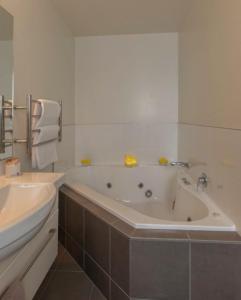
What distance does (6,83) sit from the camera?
1.57m

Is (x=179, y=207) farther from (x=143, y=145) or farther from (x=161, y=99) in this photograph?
(x=161, y=99)

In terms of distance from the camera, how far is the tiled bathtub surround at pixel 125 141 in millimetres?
3156

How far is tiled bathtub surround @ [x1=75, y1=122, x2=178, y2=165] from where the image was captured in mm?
3156

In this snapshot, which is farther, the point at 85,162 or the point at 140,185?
the point at 85,162

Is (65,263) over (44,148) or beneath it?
beneath

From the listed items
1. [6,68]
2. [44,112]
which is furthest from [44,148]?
[6,68]

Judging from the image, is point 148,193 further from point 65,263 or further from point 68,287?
point 68,287

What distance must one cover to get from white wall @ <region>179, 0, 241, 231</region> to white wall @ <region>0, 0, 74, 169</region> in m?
1.24

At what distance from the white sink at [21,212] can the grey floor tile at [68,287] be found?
0.73 meters

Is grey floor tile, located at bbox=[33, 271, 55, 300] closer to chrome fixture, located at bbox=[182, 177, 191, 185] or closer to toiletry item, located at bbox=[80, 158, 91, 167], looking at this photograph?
chrome fixture, located at bbox=[182, 177, 191, 185]

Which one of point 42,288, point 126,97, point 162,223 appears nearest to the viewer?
point 162,223

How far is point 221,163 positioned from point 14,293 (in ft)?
4.22

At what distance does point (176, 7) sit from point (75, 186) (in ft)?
5.99

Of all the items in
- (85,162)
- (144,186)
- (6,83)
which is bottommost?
(144,186)
